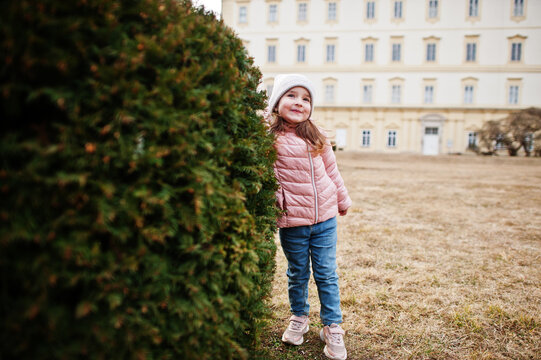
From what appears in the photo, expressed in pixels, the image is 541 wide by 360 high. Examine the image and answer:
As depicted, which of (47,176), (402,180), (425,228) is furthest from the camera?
(402,180)

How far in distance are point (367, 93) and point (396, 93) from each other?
254 cm

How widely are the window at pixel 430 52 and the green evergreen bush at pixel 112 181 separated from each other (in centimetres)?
3312

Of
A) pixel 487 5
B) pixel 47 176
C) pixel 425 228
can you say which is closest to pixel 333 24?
pixel 487 5

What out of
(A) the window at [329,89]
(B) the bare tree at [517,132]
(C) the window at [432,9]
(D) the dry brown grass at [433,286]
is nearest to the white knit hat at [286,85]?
(D) the dry brown grass at [433,286]

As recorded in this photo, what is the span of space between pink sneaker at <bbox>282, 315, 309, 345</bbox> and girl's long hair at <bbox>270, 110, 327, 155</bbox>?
118 centimetres

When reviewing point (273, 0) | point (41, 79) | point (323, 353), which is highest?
point (273, 0)

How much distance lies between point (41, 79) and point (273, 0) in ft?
112

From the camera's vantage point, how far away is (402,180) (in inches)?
420

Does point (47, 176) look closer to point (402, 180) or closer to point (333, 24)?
point (402, 180)

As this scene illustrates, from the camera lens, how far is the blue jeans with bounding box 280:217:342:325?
2238 millimetres

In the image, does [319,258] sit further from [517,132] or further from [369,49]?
[369,49]

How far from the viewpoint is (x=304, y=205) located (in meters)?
2.19

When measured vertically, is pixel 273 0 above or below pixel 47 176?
above

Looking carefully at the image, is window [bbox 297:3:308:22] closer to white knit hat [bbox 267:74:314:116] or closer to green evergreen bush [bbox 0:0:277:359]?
white knit hat [bbox 267:74:314:116]
